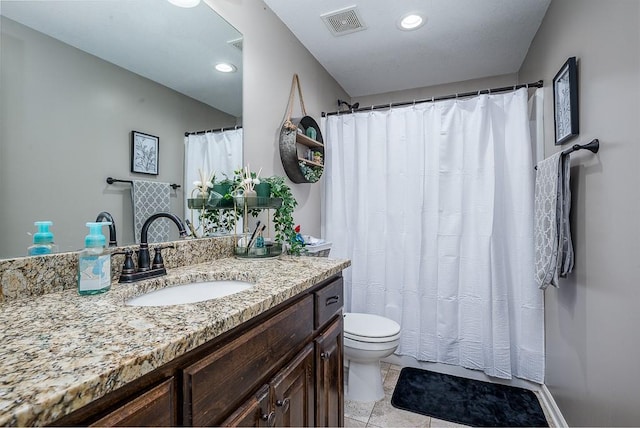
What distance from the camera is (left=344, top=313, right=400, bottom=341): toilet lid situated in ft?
5.70

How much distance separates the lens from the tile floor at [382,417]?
1615mm

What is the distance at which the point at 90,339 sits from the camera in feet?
1.75

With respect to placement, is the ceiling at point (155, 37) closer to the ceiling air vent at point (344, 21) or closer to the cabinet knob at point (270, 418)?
the ceiling air vent at point (344, 21)

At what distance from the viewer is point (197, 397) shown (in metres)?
0.59

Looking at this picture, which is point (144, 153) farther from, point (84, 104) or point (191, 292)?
point (191, 292)

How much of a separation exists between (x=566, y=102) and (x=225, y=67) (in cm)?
171

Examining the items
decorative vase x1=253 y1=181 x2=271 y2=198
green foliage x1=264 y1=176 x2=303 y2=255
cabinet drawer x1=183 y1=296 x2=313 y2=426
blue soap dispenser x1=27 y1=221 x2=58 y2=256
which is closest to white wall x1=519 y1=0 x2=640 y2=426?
cabinet drawer x1=183 y1=296 x2=313 y2=426

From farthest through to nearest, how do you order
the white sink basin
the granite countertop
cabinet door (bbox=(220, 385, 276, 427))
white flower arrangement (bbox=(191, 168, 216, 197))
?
white flower arrangement (bbox=(191, 168, 216, 197)), the white sink basin, cabinet door (bbox=(220, 385, 276, 427)), the granite countertop

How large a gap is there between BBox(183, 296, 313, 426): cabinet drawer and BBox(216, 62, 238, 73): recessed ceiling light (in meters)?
1.23

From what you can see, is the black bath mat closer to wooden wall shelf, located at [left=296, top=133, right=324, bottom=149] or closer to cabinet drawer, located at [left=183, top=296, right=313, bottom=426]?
cabinet drawer, located at [left=183, top=296, right=313, bottom=426]

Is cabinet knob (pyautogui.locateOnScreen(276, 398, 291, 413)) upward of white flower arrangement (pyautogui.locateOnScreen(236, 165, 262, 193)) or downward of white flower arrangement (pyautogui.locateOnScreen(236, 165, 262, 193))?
downward

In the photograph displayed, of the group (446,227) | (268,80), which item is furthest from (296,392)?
(268,80)

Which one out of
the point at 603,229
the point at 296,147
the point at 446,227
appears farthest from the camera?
the point at 446,227

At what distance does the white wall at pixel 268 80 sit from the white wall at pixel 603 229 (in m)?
1.57
